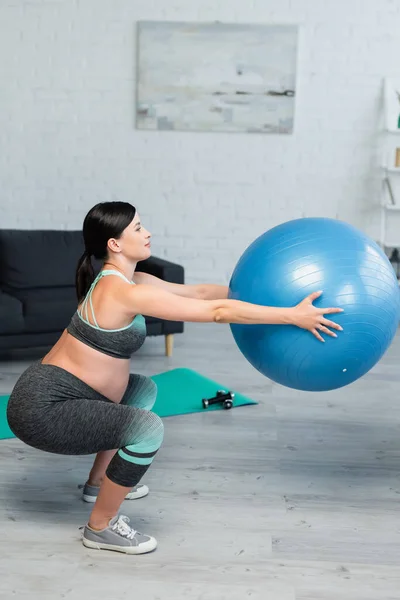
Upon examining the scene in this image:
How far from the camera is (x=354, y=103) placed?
601cm

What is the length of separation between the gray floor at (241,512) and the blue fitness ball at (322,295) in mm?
505

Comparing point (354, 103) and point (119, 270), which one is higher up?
point (354, 103)

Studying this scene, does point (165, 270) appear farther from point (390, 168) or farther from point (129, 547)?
point (129, 547)

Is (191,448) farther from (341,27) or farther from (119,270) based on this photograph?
(341,27)

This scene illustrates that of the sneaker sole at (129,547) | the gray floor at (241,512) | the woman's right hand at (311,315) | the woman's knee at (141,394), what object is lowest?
the gray floor at (241,512)

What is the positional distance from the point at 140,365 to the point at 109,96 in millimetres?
2211

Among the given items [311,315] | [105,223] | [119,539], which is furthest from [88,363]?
[311,315]

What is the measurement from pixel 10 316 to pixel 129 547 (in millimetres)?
2241

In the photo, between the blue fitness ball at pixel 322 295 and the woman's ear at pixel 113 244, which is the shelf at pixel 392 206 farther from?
the woman's ear at pixel 113 244

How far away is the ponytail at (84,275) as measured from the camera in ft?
9.27

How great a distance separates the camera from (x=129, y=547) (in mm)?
2604

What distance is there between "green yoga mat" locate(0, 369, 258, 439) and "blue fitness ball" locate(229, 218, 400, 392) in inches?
49.7

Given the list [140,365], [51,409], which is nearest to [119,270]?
[51,409]

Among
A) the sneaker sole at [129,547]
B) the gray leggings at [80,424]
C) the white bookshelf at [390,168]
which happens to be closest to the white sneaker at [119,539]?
the sneaker sole at [129,547]
